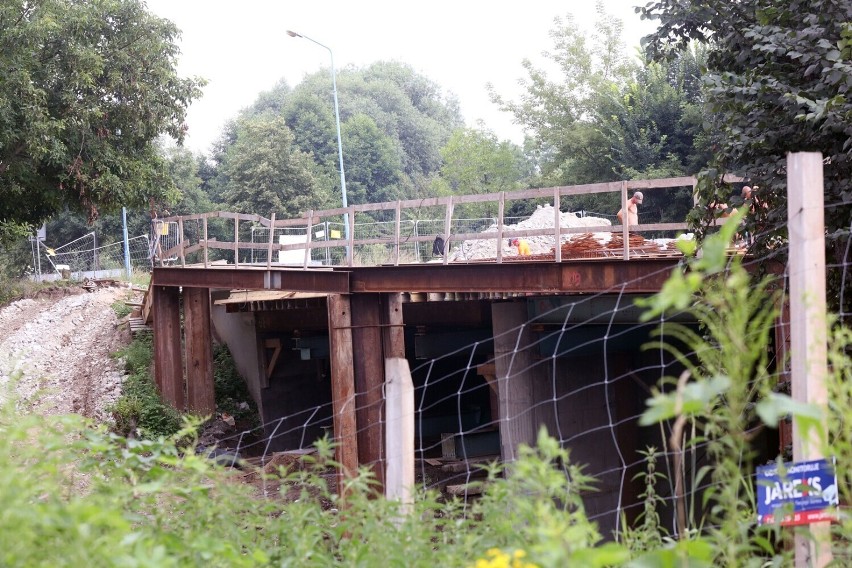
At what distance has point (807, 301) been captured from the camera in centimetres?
279

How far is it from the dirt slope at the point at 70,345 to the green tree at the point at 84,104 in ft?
12.3

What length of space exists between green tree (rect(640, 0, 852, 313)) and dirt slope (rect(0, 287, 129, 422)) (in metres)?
16.1

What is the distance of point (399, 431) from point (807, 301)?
151 cm

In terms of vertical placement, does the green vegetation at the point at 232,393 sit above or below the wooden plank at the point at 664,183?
below

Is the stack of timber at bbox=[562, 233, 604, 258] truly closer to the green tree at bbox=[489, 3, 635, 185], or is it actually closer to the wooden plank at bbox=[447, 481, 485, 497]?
the wooden plank at bbox=[447, 481, 485, 497]

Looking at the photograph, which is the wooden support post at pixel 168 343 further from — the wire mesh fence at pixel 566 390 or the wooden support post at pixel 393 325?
the wooden support post at pixel 393 325

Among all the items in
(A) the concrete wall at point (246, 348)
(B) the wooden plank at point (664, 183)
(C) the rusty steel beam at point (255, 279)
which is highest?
(B) the wooden plank at point (664, 183)

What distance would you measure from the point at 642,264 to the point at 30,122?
46.4 ft

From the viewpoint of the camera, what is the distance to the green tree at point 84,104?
1850 centimetres

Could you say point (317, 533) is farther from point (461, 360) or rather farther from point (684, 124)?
point (684, 124)

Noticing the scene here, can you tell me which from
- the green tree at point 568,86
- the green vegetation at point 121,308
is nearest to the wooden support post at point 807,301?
the green vegetation at point 121,308

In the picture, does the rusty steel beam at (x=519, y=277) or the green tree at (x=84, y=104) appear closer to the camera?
the rusty steel beam at (x=519, y=277)

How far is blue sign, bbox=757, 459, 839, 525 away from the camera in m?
2.64

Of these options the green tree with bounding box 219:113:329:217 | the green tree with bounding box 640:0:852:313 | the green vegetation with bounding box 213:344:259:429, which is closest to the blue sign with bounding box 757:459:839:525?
the green tree with bounding box 640:0:852:313
